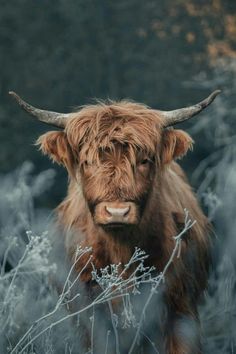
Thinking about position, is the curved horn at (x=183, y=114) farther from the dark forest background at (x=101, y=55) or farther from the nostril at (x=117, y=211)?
the dark forest background at (x=101, y=55)

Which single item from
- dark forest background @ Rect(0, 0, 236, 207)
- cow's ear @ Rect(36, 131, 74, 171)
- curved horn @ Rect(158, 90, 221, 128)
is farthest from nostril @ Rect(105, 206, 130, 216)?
dark forest background @ Rect(0, 0, 236, 207)

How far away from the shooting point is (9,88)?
44.1ft

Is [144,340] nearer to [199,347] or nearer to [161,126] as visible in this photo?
[199,347]

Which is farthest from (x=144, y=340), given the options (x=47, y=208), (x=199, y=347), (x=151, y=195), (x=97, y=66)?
(x=97, y=66)

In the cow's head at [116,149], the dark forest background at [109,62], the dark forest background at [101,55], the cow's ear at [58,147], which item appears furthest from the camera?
the dark forest background at [101,55]

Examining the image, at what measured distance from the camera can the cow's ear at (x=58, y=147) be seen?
8.69 meters

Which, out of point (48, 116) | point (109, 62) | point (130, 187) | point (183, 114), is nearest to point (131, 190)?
point (130, 187)

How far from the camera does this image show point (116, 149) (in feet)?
27.5

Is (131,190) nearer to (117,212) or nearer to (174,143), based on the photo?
(117,212)

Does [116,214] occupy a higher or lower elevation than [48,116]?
lower

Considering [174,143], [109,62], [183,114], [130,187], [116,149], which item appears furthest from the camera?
[109,62]

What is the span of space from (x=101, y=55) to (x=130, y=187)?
603 centimetres

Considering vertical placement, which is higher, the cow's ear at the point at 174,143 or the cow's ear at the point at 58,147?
the cow's ear at the point at 58,147

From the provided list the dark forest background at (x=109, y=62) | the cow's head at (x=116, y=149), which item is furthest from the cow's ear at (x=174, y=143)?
the dark forest background at (x=109, y=62)
